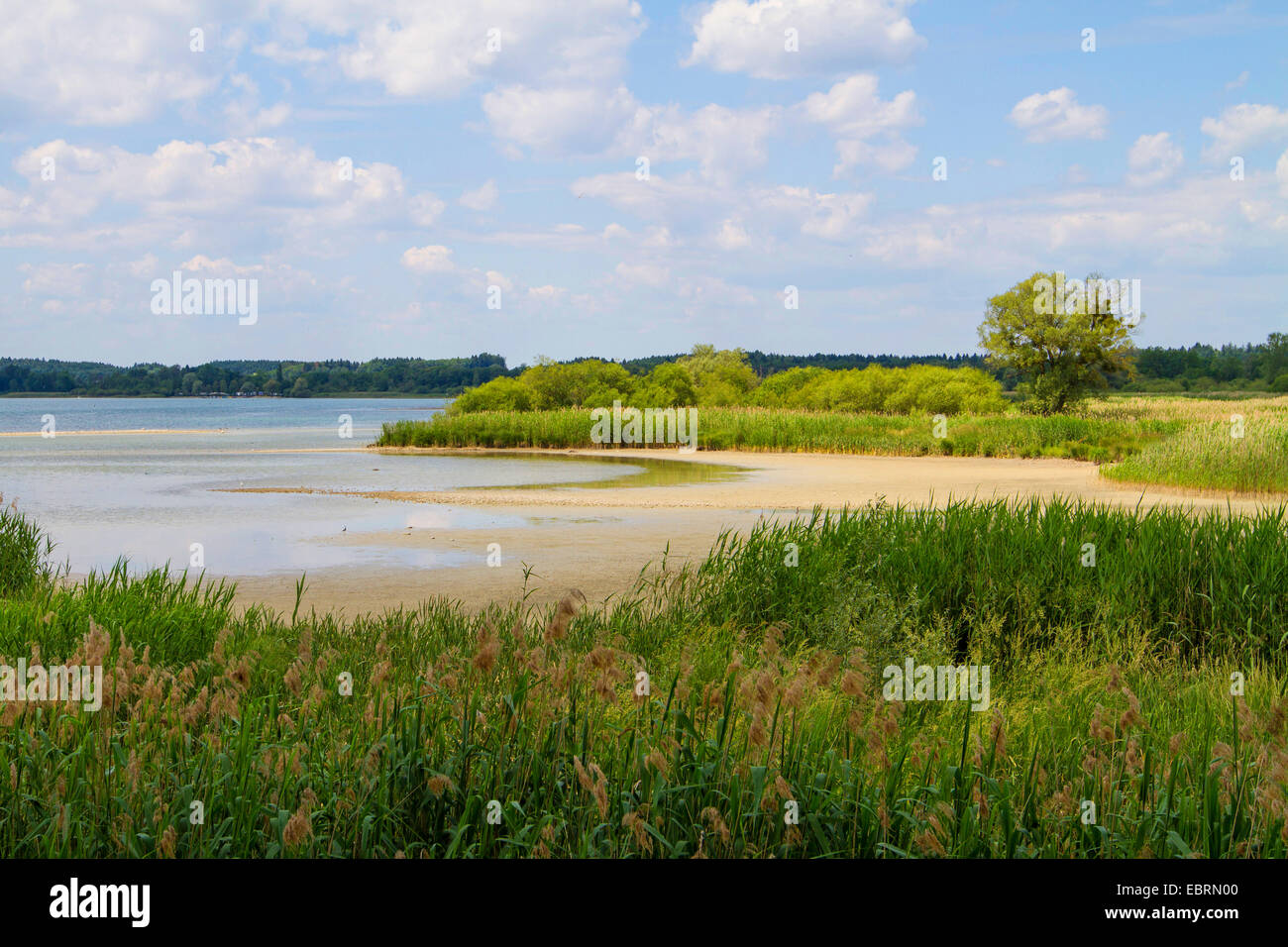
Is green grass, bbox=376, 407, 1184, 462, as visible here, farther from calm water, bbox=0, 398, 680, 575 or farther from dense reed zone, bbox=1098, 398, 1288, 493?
dense reed zone, bbox=1098, 398, 1288, 493

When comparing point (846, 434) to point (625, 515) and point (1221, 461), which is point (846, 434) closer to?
point (1221, 461)

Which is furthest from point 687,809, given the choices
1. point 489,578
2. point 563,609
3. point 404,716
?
point 489,578

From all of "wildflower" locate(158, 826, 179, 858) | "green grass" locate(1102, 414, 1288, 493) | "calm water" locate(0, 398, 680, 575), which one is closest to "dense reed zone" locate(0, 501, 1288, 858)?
"wildflower" locate(158, 826, 179, 858)

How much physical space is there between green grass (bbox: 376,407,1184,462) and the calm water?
4424 millimetres

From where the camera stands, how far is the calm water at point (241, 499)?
45.0ft

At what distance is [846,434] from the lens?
133 ft

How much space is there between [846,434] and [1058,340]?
682 inches

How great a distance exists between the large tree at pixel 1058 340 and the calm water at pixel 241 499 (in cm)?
2680

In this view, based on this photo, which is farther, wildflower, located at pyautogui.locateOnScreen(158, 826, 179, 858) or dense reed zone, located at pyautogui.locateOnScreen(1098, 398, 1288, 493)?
dense reed zone, located at pyautogui.locateOnScreen(1098, 398, 1288, 493)

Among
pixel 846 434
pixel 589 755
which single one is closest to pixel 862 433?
pixel 846 434

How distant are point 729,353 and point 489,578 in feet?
268

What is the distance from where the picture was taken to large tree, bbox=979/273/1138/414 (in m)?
51.1
